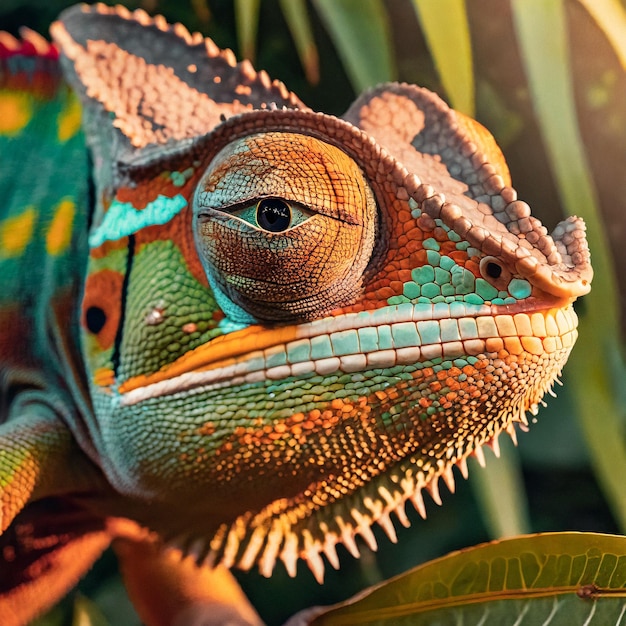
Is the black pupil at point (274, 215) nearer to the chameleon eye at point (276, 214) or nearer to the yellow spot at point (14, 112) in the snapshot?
the chameleon eye at point (276, 214)

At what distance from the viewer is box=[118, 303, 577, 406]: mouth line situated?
67 centimetres

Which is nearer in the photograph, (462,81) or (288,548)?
(288,548)

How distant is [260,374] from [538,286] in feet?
0.92

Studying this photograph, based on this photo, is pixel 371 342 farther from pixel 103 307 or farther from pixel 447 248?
pixel 103 307

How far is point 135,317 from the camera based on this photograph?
81cm

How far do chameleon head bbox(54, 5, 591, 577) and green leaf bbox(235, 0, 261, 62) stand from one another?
508mm

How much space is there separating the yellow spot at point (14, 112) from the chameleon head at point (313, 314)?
0.25 metres

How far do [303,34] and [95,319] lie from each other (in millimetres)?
719

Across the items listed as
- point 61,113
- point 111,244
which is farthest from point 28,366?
point 61,113

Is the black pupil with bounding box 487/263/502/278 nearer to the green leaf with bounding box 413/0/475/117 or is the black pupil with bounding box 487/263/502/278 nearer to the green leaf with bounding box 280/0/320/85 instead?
the green leaf with bounding box 413/0/475/117

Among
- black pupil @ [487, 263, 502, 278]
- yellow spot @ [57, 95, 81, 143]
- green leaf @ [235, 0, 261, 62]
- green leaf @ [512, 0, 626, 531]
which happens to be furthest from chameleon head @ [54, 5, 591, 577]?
green leaf @ [235, 0, 261, 62]

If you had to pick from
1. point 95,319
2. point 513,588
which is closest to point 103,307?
point 95,319

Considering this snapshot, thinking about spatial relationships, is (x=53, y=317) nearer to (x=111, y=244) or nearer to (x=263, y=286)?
(x=111, y=244)

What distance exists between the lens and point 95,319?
2.86ft
